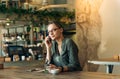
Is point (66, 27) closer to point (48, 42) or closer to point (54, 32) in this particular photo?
point (48, 42)

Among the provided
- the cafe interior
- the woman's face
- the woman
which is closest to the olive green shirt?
the woman

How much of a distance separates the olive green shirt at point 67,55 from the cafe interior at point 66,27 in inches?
102

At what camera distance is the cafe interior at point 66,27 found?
18.3 ft

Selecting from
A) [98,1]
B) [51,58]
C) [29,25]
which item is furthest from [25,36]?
[51,58]

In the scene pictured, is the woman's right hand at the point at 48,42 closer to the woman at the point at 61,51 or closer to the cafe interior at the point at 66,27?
the woman at the point at 61,51

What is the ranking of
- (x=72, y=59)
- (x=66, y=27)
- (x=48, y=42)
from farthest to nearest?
(x=66, y=27)
(x=48, y=42)
(x=72, y=59)

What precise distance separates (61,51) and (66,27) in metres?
3.86

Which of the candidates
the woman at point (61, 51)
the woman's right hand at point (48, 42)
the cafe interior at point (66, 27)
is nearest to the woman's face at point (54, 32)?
the woman at point (61, 51)

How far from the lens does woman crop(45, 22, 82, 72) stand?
9.20ft

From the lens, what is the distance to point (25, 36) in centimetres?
632

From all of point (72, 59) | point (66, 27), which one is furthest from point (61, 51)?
point (66, 27)

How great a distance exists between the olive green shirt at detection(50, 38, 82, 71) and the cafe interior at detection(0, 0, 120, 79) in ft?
8.49

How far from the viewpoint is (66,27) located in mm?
6820

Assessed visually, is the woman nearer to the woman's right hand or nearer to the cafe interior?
the woman's right hand
